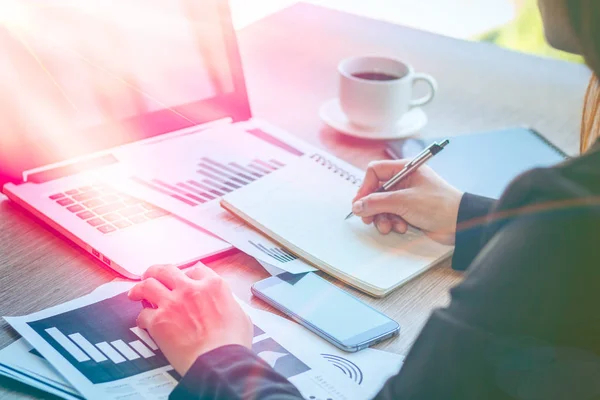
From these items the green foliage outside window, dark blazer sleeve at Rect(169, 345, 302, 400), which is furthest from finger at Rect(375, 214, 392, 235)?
the green foliage outside window

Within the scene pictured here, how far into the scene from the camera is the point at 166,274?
813 millimetres

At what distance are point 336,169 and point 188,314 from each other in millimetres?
408

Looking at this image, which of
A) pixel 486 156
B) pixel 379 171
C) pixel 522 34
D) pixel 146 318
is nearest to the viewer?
pixel 146 318

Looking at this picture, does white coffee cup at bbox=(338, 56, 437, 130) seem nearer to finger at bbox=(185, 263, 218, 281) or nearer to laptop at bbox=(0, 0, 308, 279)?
laptop at bbox=(0, 0, 308, 279)

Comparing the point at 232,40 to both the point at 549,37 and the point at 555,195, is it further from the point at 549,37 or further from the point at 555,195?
the point at 555,195

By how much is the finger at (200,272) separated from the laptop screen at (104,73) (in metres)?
0.30

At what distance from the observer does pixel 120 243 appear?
2.97 feet

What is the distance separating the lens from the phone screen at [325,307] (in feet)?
2.56

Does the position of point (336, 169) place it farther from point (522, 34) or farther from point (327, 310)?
point (522, 34)

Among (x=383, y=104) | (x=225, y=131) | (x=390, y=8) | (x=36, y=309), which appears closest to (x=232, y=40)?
(x=225, y=131)

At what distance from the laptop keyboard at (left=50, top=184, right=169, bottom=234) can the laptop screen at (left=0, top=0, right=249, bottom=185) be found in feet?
0.22

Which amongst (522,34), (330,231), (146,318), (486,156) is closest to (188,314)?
(146,318)

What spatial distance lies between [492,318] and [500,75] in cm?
103

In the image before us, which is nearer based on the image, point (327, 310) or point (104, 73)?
point (327, 310)
